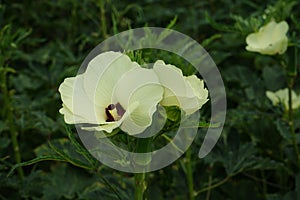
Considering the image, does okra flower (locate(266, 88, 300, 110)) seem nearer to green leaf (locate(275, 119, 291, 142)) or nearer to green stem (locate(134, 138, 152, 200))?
green leaf (locate(275, 119, 291, 142))

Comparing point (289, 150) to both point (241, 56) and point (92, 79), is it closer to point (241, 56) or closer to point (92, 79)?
point (241, 56)

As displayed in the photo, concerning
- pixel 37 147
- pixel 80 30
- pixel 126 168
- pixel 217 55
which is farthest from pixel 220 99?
pixel 80 30

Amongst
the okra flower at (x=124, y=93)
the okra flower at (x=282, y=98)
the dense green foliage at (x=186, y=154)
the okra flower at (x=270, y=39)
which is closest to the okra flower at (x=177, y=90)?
A: the okra flower at (x=124, y=93)

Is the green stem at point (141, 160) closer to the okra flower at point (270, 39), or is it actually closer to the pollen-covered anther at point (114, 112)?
the pollen-covered anther at point (114, 112)

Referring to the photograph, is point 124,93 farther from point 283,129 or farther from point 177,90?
point 283,129

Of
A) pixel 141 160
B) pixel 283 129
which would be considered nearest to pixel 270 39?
pixel 283 129

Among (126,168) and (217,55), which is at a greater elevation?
(217,55)
